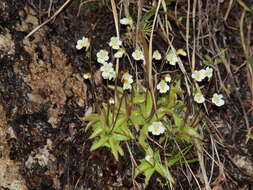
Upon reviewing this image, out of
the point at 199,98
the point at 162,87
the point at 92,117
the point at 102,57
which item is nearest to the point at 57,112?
the point at 92,117

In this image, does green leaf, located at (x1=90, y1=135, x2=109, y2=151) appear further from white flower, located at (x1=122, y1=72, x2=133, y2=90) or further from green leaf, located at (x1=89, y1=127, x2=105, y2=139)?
white flower, located at (x1=122, y1=72, x2=133, y2=90)

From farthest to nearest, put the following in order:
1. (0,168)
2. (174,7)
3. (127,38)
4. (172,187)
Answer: (174,7) → (127,38) → (172,187) → (0,168)

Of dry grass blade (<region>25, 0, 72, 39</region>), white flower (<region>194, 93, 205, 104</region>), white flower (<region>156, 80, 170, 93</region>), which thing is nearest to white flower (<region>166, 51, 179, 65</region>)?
white flower (<region>156, 80, 170, 93</region>)

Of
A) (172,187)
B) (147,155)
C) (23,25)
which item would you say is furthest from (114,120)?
(23,25)

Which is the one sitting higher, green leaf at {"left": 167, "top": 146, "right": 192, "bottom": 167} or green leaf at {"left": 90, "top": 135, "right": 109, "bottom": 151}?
green leaf at {"left": 90, "top": 135, "right": 109, "bottom": 151}

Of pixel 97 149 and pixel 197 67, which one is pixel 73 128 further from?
pixel 197 67

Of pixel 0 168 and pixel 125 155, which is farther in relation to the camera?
pixel 125 155

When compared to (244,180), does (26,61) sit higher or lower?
higher

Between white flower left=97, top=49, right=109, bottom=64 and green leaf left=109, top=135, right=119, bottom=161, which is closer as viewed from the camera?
green leaf left=109, top=135, right=119, bottom=161
